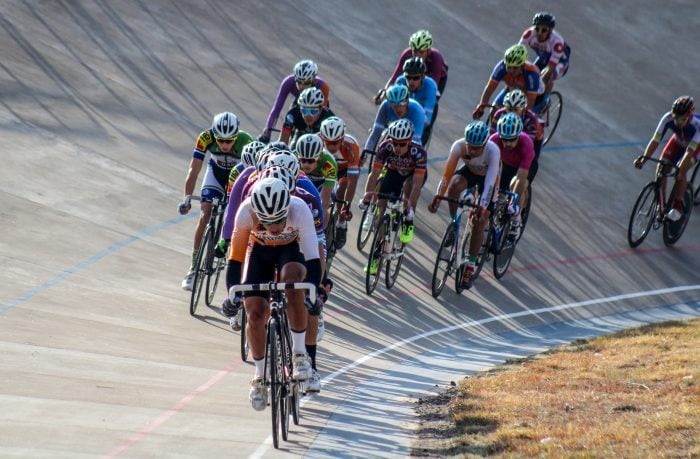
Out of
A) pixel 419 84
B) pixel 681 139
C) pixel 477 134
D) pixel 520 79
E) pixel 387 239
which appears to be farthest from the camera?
pixel 520 79

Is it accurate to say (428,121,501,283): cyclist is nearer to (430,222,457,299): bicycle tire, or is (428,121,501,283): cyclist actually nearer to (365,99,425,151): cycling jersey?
(430,222,457,299): bicycle tire

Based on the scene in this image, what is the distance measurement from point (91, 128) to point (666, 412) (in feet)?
27.3

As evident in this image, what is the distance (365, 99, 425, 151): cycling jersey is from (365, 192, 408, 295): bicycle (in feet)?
2.78

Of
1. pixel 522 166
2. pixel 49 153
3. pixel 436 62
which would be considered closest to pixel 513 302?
pixel 522 166

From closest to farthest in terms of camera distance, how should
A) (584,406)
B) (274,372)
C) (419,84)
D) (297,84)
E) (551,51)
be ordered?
(274,372) < (584,406) < (297,84) < (419,84) < (551,51)

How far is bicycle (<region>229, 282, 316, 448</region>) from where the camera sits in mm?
6762

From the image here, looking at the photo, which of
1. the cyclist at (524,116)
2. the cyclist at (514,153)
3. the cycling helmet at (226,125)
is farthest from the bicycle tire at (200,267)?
the cyclist at (524,116)

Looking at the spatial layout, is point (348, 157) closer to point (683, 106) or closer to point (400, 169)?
point (400, 169)

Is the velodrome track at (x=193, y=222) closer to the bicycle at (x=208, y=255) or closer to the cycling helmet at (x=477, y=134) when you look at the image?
the bicycle at (x=208, y=255)

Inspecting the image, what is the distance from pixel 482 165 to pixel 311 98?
172 centimetres

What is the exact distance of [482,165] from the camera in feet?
36.4

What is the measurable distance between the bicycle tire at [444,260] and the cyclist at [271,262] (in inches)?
167

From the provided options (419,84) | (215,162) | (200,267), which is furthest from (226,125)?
(419,84)

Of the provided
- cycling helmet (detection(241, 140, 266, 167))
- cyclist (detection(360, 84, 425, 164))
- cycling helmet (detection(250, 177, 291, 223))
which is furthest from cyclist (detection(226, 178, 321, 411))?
cyclist (detection(360, 84, 425, 164))
